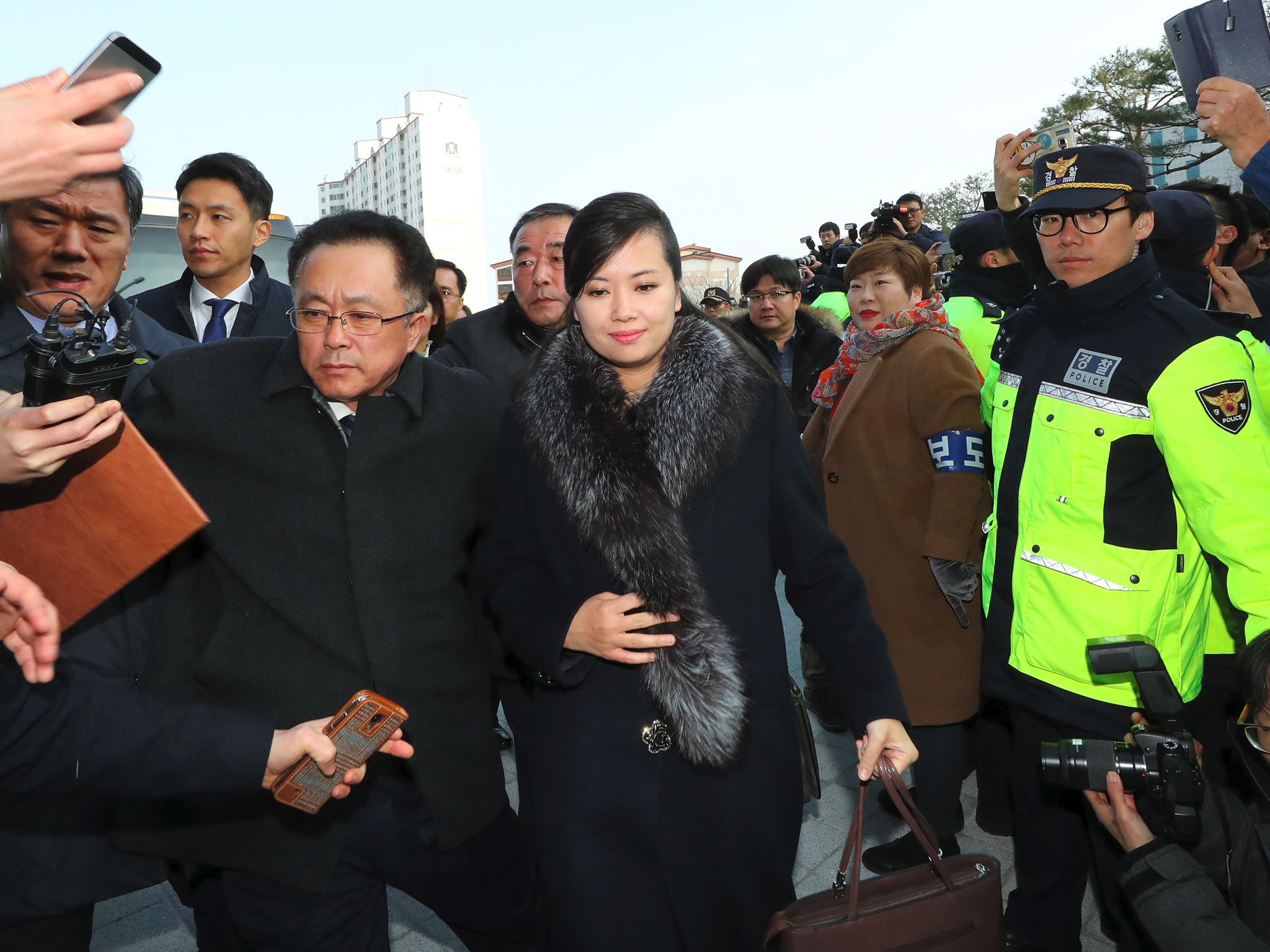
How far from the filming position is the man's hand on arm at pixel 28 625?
63.4 inches

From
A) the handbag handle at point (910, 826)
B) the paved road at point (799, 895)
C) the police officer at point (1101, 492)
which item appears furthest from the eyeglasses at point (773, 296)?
the handbag handle at point (910, 826)

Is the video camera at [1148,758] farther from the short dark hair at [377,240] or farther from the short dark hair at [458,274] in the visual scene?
the short dark hair at [458,274]

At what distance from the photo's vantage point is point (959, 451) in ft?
10.8

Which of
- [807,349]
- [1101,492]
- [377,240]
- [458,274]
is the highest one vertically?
[458,274]

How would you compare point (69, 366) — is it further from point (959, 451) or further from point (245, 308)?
point (245, 308)

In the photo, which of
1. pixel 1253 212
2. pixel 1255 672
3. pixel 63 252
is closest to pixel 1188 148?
pixel 1253 212

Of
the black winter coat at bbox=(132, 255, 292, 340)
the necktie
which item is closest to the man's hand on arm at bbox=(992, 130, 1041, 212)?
the black winter coat at bbox=(132, 255, 292, 340)

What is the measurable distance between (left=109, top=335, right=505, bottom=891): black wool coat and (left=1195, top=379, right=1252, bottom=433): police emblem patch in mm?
1795

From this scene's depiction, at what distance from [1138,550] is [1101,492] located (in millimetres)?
163

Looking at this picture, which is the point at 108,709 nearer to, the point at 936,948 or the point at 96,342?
the point at 96,342

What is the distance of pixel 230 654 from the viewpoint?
82.5 inches

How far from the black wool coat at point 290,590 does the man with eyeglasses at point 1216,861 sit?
145cm

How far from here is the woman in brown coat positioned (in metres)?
3.30

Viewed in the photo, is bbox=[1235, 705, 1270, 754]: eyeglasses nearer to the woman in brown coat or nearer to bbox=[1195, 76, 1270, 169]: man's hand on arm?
the woman in brown coat
